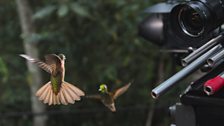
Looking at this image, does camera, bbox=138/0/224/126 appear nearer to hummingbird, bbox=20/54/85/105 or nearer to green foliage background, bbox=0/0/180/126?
hummingbird, bbox=20/54/85/105

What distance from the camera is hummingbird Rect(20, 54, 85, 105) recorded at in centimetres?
105

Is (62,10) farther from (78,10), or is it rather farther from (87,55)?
(87,55)

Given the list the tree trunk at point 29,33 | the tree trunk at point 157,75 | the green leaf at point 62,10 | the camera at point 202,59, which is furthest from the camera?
the tree trunk at point 157,75

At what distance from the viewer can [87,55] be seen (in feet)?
9.57

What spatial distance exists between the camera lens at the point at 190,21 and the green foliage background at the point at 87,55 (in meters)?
1.22

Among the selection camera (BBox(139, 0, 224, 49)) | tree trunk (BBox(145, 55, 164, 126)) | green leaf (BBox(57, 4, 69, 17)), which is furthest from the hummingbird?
tree trunk (BBox(145, 55, 164, 126))

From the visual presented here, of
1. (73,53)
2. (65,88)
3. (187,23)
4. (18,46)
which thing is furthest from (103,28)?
(65,88)

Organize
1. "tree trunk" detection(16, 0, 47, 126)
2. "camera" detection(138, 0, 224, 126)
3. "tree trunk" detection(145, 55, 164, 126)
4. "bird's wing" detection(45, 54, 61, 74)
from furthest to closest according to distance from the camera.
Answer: "tree trunk" detection(145, 55, 164, 126)
"tree trunk" detection(16, 0, 47, 126)
"camera" detection(138, 0, 224, 126)
"bird's wing" detection(45, 54, 61, 74)

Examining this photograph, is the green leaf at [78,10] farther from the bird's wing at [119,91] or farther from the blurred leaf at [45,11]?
the bird's wing at [119,91]

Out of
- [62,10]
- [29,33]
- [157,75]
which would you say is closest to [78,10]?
[62,10]

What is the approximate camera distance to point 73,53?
2.80 m

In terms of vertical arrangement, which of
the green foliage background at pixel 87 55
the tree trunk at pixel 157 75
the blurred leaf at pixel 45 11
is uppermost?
the blurred leaf at pixel 45 11

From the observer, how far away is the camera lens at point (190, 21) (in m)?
1.25

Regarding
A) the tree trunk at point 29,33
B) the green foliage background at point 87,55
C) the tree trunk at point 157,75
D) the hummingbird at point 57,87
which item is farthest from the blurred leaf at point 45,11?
the hummingbird at point 57,87
